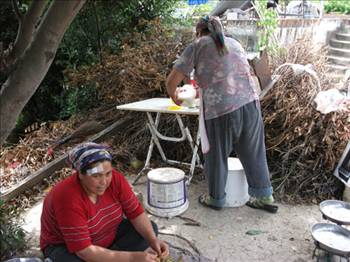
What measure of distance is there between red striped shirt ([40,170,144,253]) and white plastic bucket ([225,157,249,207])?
4.50 ft

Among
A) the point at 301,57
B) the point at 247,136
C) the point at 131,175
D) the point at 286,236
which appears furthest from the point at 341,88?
the point at 131,175

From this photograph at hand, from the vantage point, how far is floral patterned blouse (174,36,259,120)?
3223mm

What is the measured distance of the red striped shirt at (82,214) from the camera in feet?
7.35

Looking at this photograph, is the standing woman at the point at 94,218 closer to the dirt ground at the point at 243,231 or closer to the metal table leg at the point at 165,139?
the dirt ground at the point at 243,231

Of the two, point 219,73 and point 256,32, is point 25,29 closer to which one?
point 219,73

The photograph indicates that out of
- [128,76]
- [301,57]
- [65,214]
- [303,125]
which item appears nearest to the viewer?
[65,214]

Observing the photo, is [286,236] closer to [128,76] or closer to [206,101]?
[206,101]

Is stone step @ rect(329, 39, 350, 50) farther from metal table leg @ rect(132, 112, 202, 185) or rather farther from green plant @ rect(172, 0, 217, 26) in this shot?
metal table leg @ rect(132, 112, 202, 185)

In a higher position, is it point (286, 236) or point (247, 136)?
point (247, 136)

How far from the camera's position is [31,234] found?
344 cm

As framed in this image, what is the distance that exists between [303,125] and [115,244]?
2389 mm

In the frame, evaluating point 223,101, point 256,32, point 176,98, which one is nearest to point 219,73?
point 223,101

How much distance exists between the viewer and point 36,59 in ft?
5.87

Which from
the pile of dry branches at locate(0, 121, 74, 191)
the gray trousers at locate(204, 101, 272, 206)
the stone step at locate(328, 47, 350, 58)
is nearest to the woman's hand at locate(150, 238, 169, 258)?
the gray trousers at locate(204, 101, 272, 206)
